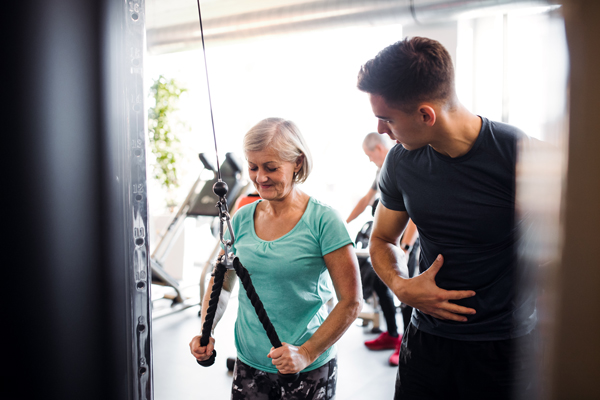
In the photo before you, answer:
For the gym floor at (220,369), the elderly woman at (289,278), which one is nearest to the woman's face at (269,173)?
the elderly woman at (289,278)

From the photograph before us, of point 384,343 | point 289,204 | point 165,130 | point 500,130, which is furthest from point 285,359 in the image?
point 165,130

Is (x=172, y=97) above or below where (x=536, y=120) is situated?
above

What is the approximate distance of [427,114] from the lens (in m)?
0.92

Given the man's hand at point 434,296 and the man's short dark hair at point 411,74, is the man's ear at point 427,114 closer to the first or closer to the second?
the man's short dark hair at point 411,74

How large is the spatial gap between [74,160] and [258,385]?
0.88 meters

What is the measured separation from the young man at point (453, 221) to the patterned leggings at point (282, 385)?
213 millimetres

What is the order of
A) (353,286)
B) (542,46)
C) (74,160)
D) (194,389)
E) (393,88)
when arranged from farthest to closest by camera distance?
(194,389) → (353,286) → (393,88) → (74,160) → (542,46)

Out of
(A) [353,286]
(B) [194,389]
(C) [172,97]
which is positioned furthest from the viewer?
(C) [172,97]

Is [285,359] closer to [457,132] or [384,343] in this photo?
[457,132]

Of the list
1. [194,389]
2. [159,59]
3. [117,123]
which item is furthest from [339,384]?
[159,59]

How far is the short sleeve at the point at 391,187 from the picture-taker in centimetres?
111

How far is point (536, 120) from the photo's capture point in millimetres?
334

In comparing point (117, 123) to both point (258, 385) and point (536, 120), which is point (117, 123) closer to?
point (536, 120)

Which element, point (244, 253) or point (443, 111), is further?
point (244, 253)
